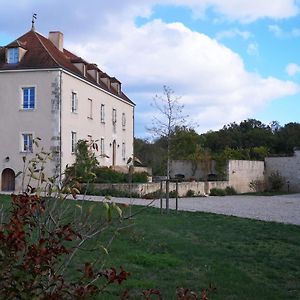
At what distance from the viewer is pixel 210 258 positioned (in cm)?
856

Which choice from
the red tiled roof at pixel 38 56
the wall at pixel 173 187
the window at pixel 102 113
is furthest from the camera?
the window at pixel 102 113

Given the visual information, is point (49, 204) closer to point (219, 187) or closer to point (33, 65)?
point (33, 65)

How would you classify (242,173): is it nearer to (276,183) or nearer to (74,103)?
(276,183)

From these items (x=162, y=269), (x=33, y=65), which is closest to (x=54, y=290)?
(x=162, y=269)

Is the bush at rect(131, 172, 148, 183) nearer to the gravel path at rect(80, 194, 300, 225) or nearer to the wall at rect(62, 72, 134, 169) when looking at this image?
the wall at rect(62, 72, 134, 169)

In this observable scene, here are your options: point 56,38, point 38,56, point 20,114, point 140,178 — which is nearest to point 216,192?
point 140,178

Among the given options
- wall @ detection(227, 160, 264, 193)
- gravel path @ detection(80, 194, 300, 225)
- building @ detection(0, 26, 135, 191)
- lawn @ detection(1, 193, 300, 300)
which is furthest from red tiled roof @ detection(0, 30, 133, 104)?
lawn @ detection(1, 193, 300, 300)

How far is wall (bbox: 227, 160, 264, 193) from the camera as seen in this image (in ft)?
121

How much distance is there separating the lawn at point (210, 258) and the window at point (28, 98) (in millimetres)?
19543

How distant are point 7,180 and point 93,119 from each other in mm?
7864

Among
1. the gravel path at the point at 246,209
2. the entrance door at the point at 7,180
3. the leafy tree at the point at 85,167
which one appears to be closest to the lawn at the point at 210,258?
the leafy tree at the point at 85,167

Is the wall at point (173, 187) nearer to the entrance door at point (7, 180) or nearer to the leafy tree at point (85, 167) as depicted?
the entrance door at point (7, 180)

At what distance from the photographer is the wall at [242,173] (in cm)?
3688

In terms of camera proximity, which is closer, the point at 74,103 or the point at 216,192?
the point at 74,103
